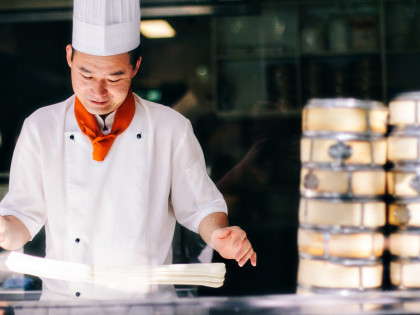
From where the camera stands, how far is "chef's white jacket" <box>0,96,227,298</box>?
183 centimetres

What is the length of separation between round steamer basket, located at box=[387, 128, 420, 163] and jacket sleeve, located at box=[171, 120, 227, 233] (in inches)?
39.7

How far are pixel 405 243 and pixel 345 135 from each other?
1.87ft

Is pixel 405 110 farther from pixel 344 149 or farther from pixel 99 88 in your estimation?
pixel 99 88

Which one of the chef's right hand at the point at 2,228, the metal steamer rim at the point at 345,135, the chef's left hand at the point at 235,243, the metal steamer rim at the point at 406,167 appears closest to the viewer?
the chef's left hand at the point at 235,243

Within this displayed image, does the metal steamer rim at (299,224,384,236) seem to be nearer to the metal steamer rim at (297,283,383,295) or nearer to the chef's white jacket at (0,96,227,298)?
the metal steamer rim at (297,283,383,295)

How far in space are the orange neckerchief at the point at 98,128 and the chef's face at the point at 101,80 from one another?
0.09 ft

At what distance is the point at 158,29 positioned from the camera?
112 inches

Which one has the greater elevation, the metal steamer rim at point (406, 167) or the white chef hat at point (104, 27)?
the white chef hat at point (104, 27)

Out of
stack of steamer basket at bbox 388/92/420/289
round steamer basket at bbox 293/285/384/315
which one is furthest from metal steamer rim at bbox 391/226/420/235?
round steamer basket at bbox 293/285/384/315

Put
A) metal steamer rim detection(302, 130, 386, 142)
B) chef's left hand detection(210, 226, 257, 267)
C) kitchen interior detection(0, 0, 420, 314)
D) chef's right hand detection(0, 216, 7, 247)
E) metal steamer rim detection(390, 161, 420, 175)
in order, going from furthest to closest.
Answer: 1. kitchen interior detection(0, 0, 420, 314)
2. metal steamer rim detection(390, 161, 420, 175)
3. metal steamer rim detection(302, 130, 386, 142)
4. chef's right hand detection(0, 216, 7, 247)
5. chef's left hand detection(210, 226, 257, 267)

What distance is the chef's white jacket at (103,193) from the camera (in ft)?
6.02

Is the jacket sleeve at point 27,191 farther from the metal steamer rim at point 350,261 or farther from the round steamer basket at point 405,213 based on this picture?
the round steamer basket at point 405,213

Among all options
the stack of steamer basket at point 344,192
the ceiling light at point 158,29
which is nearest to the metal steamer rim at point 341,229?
the stack of steamer basket at point 344,192

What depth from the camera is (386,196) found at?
8.57 feet
